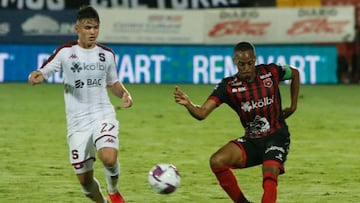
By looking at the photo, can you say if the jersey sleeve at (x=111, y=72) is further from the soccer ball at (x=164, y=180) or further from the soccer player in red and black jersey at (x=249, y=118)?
the soccer ball at (x=164, y=180)

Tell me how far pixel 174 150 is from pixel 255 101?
460 cm

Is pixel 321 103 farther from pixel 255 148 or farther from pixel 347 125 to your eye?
pixel 255 148

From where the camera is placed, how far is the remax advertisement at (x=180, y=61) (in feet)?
78.8

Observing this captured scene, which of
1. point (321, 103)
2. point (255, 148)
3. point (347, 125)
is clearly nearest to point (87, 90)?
point (255, 148)

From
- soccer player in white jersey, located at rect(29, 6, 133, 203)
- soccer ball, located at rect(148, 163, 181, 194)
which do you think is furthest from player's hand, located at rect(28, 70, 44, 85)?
soccer ball, located at rect(148, 163, 181, 194)

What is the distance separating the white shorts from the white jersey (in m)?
0.06

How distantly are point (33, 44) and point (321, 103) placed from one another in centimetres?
789

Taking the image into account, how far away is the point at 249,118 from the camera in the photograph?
8.71m

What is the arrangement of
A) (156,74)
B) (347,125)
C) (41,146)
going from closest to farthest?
1. (41,146)
2. (347,125)
3. (156,74)

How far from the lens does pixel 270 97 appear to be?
28.7 feet

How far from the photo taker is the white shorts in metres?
8.35

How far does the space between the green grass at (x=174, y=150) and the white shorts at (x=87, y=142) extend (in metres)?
1.19

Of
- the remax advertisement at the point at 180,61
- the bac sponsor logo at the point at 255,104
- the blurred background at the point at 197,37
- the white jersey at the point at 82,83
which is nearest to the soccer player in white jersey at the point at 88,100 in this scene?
the white jersey at the point at 82,83

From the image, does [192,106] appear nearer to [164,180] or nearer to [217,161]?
[217,161]
